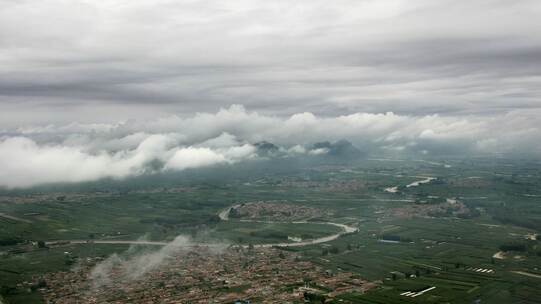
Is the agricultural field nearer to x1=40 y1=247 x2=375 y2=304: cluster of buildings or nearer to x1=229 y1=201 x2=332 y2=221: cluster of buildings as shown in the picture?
x1=229 y1=201 x2=332 y2=221: cluster of buildings

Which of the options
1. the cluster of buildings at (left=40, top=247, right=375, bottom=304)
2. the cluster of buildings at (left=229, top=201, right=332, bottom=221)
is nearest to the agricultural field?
the cluster of buildings at (left=229, top=201, right=332, bottom=221)

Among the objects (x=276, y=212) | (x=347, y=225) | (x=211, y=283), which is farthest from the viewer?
(x=276, y=212)

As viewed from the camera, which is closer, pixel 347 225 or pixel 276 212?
pixel 347 225

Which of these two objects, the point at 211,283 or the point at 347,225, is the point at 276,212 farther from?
the point at 211,283

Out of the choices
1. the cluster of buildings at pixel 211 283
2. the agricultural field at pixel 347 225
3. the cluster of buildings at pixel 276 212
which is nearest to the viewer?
the cluster of buildings at pixel 211 283

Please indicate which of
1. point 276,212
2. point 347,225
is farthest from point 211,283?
point 276,212

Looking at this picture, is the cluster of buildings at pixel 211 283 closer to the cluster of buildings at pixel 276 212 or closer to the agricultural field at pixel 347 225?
the agricultural field at pixel 347 225

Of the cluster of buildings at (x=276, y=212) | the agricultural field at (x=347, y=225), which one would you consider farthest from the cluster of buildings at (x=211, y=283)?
the cluster of buildings at (x=276, y=212)

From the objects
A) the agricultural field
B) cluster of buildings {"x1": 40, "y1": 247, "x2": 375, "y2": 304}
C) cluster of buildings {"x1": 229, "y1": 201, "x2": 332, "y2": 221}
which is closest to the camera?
cluster of buildings {"x1": 40, "y1": 247, "x2": 375, "y2": 304}
